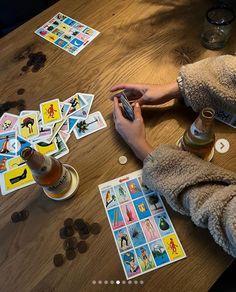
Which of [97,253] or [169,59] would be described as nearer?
[97,253]

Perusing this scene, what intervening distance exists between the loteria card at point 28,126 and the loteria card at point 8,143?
0.11 feet

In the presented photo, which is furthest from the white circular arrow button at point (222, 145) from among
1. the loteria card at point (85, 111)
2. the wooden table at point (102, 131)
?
the loteria card at point (85, 111)

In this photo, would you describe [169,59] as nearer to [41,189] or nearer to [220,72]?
[220,72]

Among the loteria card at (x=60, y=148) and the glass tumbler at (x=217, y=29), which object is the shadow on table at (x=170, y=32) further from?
the loteria card at (x=60, y=148)

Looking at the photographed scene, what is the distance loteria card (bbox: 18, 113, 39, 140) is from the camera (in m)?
1.03

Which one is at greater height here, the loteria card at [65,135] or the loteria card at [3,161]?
the loteria card at [3,161]

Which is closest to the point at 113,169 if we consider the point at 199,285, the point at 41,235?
the point at 41,235

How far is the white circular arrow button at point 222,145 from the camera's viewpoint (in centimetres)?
90

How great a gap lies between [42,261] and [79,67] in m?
0.76

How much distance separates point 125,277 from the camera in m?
0.75

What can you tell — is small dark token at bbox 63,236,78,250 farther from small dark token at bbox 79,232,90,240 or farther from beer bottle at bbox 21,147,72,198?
beer bottle at bbox 21,147,72,198

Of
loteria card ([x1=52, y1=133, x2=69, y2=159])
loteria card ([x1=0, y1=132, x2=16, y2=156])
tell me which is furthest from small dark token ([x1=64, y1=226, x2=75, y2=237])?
loteria card ([x1=0, y1=132, x2=16, y2=156])

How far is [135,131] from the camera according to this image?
3.05 ft

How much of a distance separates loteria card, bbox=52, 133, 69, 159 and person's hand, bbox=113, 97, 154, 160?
0.20 metres
